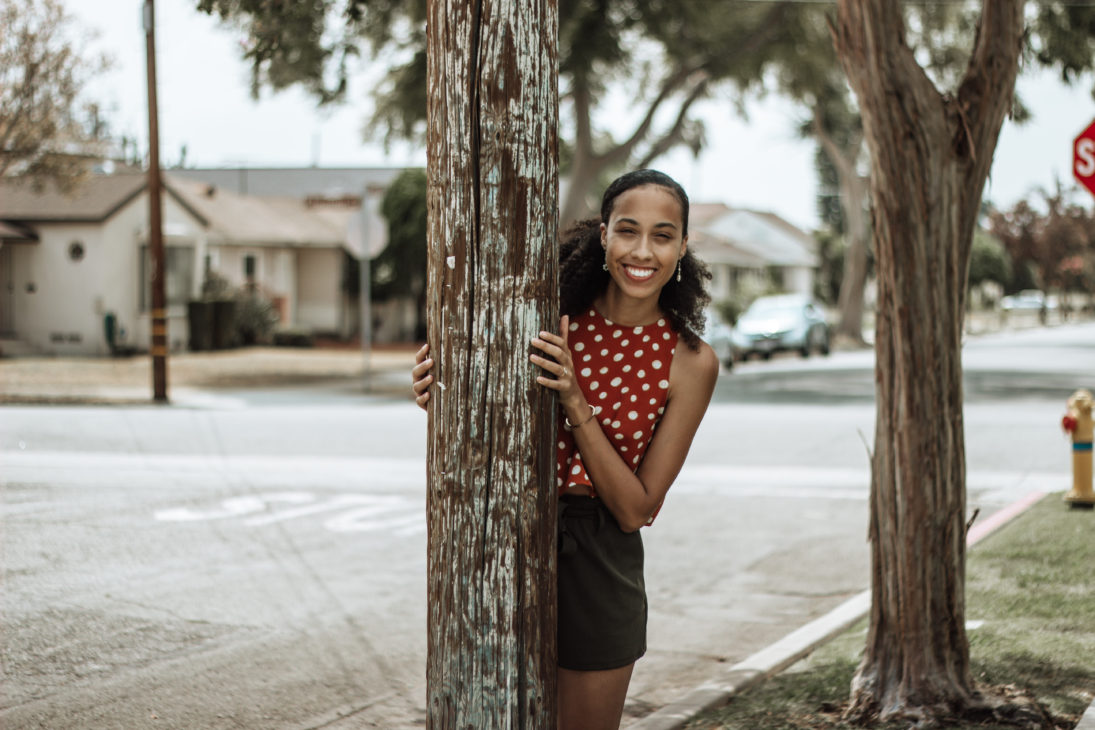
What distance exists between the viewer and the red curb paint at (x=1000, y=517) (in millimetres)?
9216

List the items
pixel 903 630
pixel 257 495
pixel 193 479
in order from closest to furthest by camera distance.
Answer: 1. pixel 903 630
2. pixel 257 495
3. pixel 193 479

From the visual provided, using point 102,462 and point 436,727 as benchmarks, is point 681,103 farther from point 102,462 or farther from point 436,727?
point 436,727

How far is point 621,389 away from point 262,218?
3764 cm

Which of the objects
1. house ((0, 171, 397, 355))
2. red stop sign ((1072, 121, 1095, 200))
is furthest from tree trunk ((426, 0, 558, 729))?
house ((0, 171, 397, 355))

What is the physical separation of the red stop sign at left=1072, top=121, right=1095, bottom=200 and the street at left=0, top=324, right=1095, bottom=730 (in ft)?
9.55

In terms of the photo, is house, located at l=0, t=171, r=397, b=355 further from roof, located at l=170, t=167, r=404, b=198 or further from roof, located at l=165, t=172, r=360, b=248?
roof, located at l=170, t=167, r=404, b=198

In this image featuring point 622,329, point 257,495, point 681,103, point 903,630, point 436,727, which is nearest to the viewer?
point 436,727

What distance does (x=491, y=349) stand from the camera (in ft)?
9.77

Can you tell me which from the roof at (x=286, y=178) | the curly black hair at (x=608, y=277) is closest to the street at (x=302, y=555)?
the curly black hair at (x=608, y=277)

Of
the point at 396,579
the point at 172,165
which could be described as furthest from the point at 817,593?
the point at 172,165

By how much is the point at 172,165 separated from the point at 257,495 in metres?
34.3

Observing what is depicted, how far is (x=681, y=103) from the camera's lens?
29.6 metres

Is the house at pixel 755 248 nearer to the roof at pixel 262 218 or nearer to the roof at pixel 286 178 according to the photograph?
the roof at pixel 286 178

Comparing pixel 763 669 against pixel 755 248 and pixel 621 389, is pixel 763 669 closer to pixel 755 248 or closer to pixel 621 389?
pixel 621 389
